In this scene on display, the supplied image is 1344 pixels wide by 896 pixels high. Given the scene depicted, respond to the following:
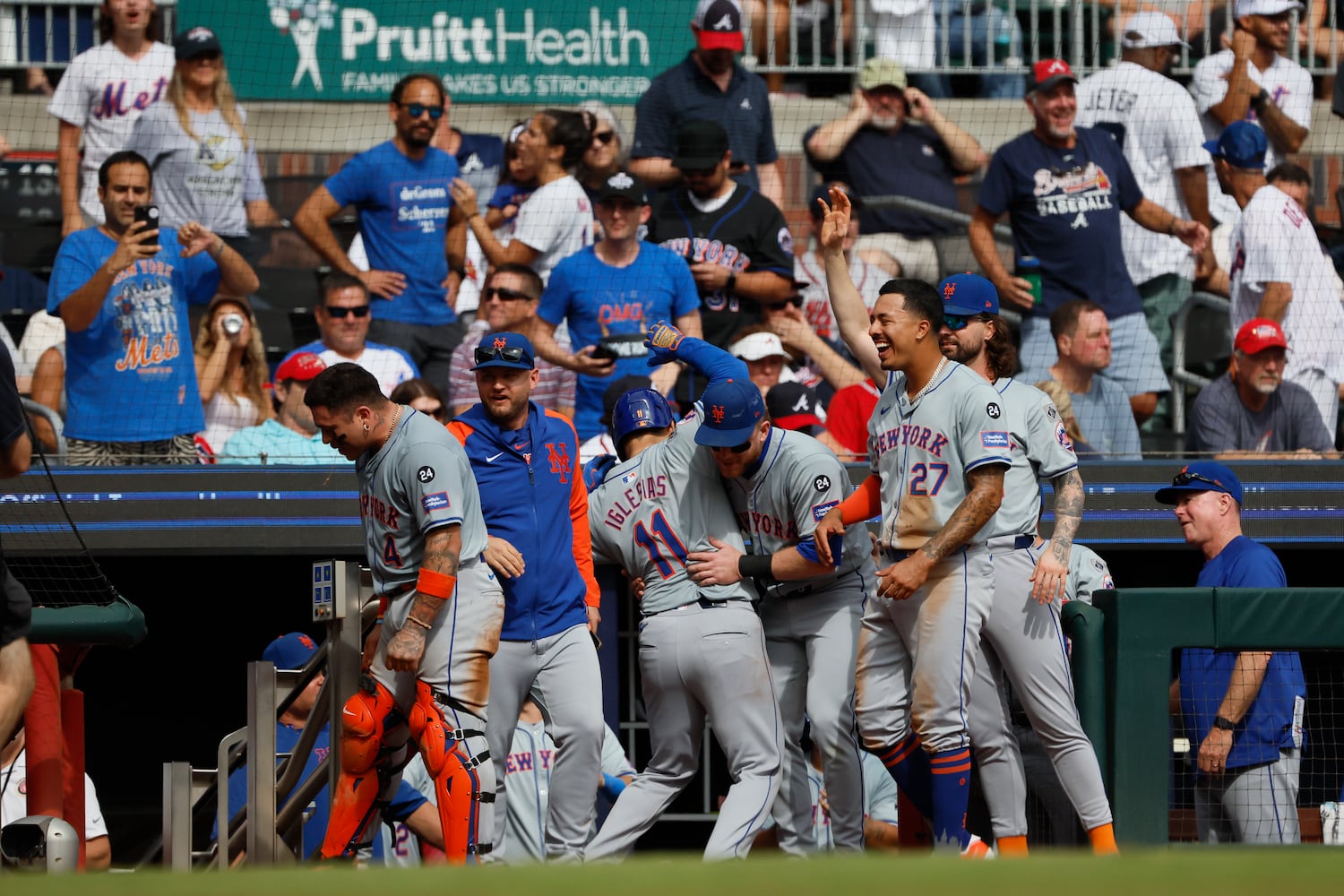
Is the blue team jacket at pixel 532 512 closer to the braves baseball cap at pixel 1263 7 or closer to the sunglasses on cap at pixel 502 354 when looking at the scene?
the sunglasses on cap at pixel 502 354

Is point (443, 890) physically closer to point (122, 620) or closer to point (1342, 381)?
point (122, 620)

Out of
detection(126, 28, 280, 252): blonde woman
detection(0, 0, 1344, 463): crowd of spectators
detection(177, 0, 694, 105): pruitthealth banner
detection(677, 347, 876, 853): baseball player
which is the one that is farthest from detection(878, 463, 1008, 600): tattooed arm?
detection(177, 0, 694, 105): pruitthealth banner

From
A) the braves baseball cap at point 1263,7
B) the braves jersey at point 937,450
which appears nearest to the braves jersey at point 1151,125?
the braves baseball cap at point 1263,7

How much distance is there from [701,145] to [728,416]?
3590 mm

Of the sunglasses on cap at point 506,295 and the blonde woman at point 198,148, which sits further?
the blonde woman at point 198,148

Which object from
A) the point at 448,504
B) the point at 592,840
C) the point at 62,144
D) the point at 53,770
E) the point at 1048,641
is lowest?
the point at 592,840

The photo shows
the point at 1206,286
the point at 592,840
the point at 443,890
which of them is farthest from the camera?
the point at 1206,286

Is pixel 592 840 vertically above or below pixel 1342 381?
below

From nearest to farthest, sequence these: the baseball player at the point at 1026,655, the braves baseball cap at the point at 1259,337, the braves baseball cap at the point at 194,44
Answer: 1. the baseball player at the point at 1026,655
2. the braves baseball cap at the point at 1259,337
3. the braves baseball cap at the point at 194,44

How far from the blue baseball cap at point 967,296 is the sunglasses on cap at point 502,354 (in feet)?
4.40

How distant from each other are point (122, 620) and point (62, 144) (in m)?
4.68

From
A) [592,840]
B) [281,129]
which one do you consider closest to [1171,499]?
[592,840]

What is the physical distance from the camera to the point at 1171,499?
17.9 ft

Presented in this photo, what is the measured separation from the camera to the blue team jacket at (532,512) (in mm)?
5211
